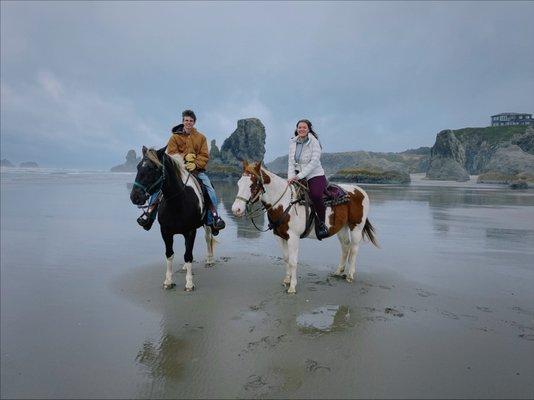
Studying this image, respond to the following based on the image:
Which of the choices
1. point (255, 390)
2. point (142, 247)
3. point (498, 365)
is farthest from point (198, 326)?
point (142, 247)

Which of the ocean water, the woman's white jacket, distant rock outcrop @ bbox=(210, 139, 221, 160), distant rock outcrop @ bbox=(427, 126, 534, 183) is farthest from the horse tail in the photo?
distant rock outcrop @ bbox=(210, 139, 221, 160)

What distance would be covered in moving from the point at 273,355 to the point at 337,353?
756mm

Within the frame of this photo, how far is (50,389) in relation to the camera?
3.39 metres

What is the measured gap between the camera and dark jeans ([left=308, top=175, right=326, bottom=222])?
6.56 m

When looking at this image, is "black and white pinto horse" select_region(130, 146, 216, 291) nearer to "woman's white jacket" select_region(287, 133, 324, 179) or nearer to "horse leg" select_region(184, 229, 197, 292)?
"horse leg" select_region(184, 229, 197, 292)

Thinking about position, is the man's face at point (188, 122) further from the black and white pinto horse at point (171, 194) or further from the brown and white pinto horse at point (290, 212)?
the brown and white pinto horse at point (290, 212)

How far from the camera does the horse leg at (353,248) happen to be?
7.06m

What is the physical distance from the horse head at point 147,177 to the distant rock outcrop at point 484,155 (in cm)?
6035

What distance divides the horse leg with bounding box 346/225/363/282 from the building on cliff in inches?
5464

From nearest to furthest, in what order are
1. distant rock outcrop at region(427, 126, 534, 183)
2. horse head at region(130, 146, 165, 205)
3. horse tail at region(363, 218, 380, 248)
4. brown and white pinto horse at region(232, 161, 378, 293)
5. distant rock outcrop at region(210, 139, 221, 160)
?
horse head at region(130, 146, 165, 205) → brown and white pinto horse at region(232, 161, 378, 293) → horse tail at region(363, 218, 380, 248) → distant rock outcrop at region(427, 126, 534, 183) → distant rock outcrop at region(210, 139, 221, 160)

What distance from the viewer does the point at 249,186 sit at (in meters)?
5.78

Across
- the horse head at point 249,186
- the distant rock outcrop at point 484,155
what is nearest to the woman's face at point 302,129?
the horse head at point 249,186

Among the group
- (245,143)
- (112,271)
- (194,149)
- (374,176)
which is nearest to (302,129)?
(194,149)

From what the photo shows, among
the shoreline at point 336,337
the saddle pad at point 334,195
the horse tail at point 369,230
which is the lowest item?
the shoreline at point 336,337
